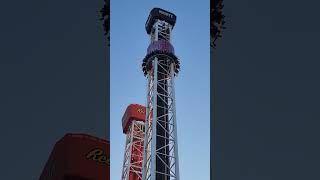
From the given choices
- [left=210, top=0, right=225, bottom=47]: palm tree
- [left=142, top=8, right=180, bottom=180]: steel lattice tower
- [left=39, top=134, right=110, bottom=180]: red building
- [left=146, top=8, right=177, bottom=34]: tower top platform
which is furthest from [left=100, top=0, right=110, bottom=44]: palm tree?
[left=146, top=8, right=177, bottom=34]: tower top platform

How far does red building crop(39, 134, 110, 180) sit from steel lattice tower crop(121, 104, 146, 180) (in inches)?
→ 1350

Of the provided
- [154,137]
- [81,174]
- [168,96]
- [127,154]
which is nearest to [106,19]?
[81,174]

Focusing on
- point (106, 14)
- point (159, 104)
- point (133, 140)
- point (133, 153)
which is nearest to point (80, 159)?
point (106, 14)

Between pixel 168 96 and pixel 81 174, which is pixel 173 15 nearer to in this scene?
pixel 168 96

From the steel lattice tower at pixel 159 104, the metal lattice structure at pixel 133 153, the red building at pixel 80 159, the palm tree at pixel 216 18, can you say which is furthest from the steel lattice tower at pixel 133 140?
the palm tree at pixel 216 18

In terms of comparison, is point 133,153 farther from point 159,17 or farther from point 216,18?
point 216,18

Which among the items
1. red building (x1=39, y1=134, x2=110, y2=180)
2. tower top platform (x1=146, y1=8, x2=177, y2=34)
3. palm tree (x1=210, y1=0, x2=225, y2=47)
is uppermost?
tower top platform (x1=146, y1=8, x2=177, y2=34)

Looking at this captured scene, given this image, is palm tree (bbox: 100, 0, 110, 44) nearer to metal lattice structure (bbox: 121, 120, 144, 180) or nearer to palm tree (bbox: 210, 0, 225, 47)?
palm tree (bbox: 210, 0, 225, 47)

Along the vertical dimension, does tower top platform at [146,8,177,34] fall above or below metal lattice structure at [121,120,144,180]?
above

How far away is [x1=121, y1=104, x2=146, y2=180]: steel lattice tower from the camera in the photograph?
57.9m

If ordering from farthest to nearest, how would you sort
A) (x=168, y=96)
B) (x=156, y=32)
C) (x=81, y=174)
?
(x=156, y=32) < (x=168, y=96) < (x=81, y=174)

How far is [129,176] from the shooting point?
57.1 m

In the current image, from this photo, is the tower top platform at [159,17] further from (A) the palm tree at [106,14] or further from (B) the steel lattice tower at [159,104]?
(A) the palm tree at [106,14]

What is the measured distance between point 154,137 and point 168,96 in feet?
18.5
